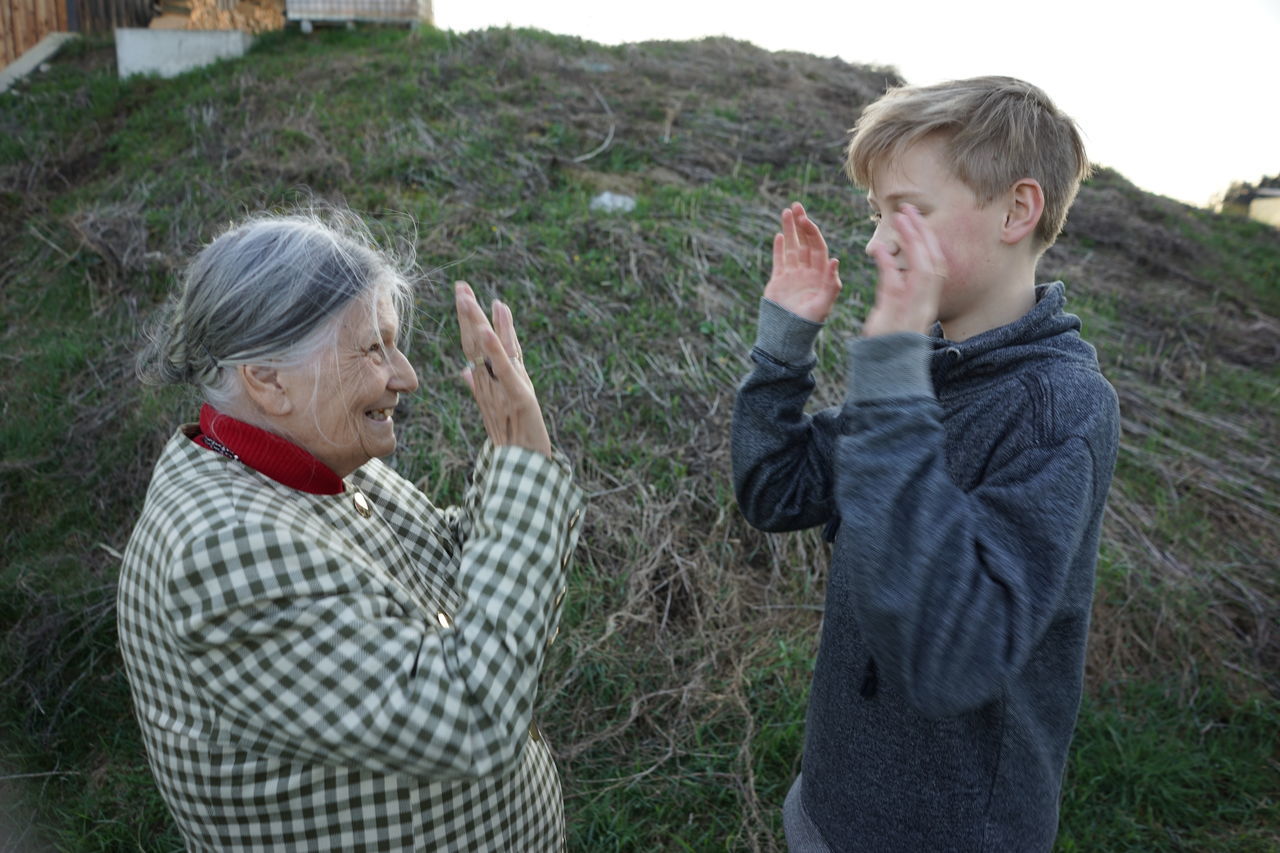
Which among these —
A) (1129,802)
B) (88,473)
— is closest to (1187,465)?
(1129,802)

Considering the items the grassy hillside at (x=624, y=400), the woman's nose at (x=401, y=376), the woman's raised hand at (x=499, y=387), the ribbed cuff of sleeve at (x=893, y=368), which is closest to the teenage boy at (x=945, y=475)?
the ribbed cuff of sleeve at (x=893, y=368)

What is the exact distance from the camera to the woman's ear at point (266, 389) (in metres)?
1.50

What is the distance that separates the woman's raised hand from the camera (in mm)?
1447

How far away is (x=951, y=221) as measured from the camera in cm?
141

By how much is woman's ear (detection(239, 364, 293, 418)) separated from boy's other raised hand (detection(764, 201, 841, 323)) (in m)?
0.90

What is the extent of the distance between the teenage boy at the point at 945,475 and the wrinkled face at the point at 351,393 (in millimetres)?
670

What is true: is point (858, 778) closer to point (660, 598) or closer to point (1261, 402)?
point (660, 598)

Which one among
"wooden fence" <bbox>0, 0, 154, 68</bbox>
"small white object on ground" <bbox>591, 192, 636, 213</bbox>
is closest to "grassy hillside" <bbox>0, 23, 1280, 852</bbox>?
"small white object on ground" <bbox>591, 192, 636, 213</bbox>

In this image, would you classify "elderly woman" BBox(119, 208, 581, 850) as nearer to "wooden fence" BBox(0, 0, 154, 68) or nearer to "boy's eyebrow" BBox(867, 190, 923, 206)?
"boy's eyebrow" BBox(867, 190, 923, 206)

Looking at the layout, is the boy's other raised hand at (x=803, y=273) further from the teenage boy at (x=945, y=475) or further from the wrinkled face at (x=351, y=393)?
the wrinkled face at (x=351, y=393)

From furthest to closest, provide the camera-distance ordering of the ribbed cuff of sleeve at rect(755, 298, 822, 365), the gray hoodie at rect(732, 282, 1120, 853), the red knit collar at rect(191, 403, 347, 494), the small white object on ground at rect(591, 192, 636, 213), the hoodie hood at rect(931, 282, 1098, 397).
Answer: the small white object on ground at rect(591, 192, 636, 213) < the ribbed cuff of sleeve at rect(755, 298, 822, 365) < the red knit collar at rect(191, 403, 347, 494) < the hoodie hood at rect(931, 282, 1098, 397) < the gray hoodie at rect(732, 282, 1120, 853)

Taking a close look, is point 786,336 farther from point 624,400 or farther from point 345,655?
point 624,400

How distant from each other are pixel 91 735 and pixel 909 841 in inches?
114

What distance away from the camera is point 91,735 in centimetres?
307
